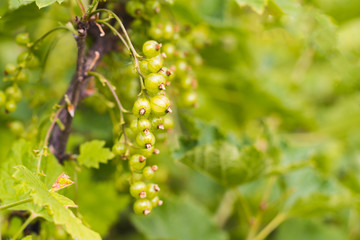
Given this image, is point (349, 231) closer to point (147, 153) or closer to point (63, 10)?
point (147, 153)

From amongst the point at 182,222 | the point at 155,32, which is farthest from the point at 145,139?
the point at 182,222

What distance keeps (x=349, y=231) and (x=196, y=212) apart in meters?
0.75

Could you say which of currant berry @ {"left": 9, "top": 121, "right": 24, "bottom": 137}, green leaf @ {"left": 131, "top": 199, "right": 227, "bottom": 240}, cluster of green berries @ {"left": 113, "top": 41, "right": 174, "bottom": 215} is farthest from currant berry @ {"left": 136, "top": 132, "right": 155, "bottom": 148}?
Result: green leaf @ {"left": 131, "top": 199, "right": 227, "bottom": 240}

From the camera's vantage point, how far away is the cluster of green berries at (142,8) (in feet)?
2.90

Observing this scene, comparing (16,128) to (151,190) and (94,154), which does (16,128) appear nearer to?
(94,154)

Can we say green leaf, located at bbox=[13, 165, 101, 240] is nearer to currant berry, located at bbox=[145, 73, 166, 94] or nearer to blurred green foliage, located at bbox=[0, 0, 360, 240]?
blurred green foliage, located at bbox=[0, 0, 360, 240]

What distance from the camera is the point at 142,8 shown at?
2.92 feet

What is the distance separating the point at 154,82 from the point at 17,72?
0.38 metres

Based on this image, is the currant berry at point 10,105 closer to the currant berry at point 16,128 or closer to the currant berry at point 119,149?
the currant berry at point 16,128

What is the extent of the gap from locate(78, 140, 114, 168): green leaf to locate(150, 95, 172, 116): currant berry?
0.19 m

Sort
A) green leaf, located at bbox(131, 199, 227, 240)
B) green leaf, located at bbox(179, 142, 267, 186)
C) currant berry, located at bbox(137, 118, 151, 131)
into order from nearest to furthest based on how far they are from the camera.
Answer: currant berry, located at bbox(137, 118, 151, 131) < green leaf, located at bbox(179, 142, 267, 186) < green leaf, located at bbox(131, 199, 227, 240)

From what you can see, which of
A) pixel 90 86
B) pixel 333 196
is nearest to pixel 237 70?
pixel 333 196

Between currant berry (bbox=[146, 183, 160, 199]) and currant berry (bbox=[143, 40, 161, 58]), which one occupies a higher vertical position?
currant berry (bbox=[143, 40, 161, 58])

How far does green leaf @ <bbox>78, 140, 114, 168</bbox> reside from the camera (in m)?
0.84
